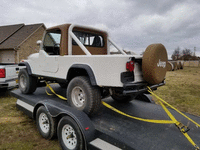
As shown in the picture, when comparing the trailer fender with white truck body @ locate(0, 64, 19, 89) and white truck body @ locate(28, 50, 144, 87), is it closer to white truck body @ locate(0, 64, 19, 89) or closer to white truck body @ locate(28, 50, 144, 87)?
white truck body @ locate(28, 50, 144, 87)

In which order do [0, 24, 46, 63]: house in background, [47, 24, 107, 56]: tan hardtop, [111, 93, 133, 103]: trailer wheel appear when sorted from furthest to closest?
[0, 24, 46, 63]: house in background → [111, 93, 133, 103]: trailer wheel → [47, 24, 107, 56]: tan hardtop

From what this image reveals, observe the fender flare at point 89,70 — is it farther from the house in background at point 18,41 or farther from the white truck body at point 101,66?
the house in background at point 18,41

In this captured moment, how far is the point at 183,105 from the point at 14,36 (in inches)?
1004

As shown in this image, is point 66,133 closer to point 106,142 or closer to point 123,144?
point 106,142

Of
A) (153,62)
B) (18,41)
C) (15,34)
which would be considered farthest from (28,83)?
(15,34)

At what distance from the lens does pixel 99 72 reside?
283cm

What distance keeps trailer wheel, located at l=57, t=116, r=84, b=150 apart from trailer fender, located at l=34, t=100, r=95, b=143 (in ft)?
0.30

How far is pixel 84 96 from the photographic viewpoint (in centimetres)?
304

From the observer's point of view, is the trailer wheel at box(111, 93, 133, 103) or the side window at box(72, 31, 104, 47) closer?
the side window at box(72, 31, 104, 47)

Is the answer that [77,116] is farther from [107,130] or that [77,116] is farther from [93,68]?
[93,68]

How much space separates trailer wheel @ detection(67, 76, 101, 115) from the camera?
2.92 metres

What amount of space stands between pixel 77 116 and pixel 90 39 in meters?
2.35

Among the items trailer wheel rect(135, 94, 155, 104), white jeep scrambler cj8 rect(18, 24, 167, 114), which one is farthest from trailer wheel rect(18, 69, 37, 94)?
trailer wheel rect(135, 94, 155, 104)

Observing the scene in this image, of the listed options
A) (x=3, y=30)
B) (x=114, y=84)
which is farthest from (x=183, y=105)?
(x=3, y=30)
